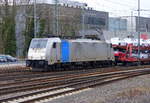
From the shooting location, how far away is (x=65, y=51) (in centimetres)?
3316

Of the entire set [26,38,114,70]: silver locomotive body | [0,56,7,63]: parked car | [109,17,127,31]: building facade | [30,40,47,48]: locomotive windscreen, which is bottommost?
[0,56,7,63]: parked car

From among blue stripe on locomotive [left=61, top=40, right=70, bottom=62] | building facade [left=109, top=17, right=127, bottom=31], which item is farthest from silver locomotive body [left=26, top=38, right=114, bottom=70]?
building facade [left=109, top=17, right=127, bottom=31]

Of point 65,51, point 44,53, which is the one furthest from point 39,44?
point 65,51

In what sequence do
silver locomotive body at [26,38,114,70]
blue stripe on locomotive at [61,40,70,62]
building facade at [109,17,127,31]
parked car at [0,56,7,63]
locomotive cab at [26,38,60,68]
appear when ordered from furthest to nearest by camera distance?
building facade at [109,17,127,31]
parked car at [0,56,7,63]
blue stripe on locomotive at [61,40,70,62]
silver locomotive body at [26,38,114,70]
locomotive cab at [26,38,60,68]

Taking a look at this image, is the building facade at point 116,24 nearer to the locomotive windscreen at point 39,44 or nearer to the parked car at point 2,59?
the parked car at point 2,59

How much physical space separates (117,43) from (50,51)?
48.7 feet

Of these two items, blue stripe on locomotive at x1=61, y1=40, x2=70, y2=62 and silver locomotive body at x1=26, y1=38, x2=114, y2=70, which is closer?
silver locomotive body at x1=26, y1=38, x2=114, y2=70

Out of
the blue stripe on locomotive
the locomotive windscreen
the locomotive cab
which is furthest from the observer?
the blue stripe on locomotive

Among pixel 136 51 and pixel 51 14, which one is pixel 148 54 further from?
pixel 51 14

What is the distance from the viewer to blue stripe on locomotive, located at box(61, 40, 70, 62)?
32828 mm

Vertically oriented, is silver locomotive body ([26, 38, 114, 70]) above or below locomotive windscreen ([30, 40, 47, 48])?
below

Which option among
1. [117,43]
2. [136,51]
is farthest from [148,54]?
[117,43]

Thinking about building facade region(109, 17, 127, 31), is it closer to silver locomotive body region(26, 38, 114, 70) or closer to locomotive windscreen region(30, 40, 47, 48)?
silver locomotive body region(26, 38, 114, 70)

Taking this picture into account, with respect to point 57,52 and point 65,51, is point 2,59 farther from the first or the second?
point 57,52
